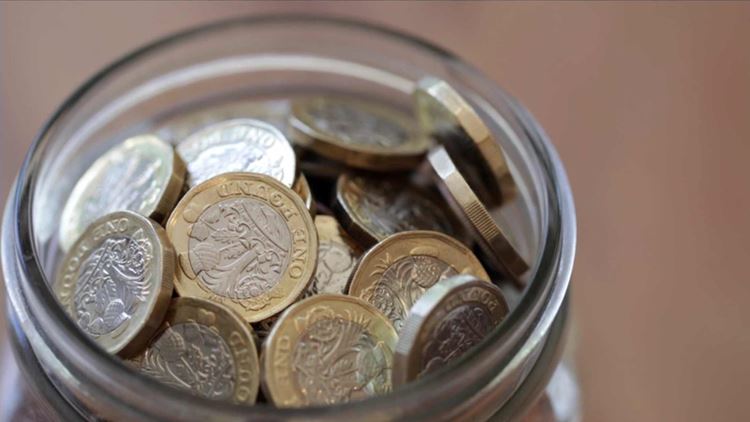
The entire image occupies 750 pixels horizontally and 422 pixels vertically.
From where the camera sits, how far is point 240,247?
83cm

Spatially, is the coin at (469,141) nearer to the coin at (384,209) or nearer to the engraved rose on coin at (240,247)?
the coin at (384,209)

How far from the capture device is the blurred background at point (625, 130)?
112 cm

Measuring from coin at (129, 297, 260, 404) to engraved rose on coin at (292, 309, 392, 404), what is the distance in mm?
41

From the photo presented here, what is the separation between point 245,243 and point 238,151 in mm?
146

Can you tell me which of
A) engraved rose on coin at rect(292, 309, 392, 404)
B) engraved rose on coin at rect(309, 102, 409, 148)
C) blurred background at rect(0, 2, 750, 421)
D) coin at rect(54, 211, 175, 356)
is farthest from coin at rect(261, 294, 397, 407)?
blurred background at rect(0, 2, 750, 421)

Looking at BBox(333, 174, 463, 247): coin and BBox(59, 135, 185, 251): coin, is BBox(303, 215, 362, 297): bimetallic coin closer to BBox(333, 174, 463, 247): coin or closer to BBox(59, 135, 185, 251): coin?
BBox(333, 174, 463, 247): coin

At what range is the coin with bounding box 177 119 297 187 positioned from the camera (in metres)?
0.91

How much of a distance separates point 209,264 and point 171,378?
0.11 m

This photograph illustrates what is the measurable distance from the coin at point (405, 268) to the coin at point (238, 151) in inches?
4.8

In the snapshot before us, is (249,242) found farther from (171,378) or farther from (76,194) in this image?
(76,194)

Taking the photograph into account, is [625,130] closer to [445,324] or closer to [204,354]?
[445,324]

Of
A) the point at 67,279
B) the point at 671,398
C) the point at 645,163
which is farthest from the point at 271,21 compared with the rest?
the point at 671,398

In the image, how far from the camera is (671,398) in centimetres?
110

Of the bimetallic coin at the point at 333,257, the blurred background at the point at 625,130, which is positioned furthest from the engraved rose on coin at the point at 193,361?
the blurred background at the point at 625,130
